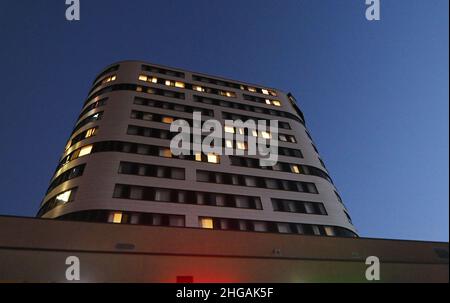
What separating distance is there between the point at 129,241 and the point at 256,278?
974 centimetres

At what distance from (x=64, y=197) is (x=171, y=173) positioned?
10263 mm

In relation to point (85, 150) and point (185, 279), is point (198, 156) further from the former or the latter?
point (185, 279)

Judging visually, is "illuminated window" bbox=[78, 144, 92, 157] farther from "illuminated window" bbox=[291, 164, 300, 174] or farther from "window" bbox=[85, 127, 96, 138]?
"illuminated window" bbox=[291, 164, 300, 174]

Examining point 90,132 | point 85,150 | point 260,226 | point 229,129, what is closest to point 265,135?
point 229,129

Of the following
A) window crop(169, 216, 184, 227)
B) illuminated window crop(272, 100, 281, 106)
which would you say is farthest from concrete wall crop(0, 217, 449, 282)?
illuminated window crop(272, 100, 281, 106)

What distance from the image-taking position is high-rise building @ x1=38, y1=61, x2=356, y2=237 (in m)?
27.6

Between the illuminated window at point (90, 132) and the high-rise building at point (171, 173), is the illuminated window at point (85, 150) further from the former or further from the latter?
the illuminated window at point (90, 132)

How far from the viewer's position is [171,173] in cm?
3097

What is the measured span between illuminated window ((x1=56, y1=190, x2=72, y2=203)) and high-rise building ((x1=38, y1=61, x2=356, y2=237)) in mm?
110

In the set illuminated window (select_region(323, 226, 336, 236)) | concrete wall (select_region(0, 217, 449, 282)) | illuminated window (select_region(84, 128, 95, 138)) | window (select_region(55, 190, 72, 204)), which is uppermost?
illuminated window (select_region(84, 128, 95, 138))

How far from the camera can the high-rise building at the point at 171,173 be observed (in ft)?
90.4

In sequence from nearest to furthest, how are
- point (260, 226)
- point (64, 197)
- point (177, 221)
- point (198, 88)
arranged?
point (177, 221) → point (64, 197) → point (260, 226) → point (198, 88)

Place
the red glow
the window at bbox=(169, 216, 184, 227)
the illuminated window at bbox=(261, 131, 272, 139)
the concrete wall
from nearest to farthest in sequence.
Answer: the concrete wall < the red glow < the window at bbox=(169, 216, 184, 227) < the illuminated window at bbox=(261, 131, 272, 139)
